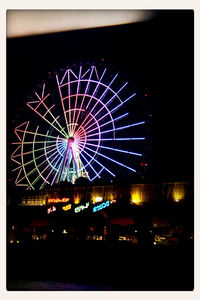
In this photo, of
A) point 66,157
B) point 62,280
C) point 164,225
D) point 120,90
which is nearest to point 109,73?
point 120,90

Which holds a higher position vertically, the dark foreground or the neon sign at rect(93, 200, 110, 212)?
the neon sign at rect(93, 200, 110, 212)

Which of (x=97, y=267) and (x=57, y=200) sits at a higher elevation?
(x=57, y=200)

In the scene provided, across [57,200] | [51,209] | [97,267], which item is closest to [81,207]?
[57,200]

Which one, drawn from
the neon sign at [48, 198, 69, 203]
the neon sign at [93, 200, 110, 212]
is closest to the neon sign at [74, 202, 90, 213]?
the neon sign at [93, 200, 110, 212]

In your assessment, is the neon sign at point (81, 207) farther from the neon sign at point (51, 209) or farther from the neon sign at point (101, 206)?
the neon sign at point (51, 209)

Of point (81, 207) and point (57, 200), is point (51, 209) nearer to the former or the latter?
point (57, 200)

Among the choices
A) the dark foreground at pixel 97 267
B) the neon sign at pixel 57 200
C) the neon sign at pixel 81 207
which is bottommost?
the dark foreground at pixel 97 267

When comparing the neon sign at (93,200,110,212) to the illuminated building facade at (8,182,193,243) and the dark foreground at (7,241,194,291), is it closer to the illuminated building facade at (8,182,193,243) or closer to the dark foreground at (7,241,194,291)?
the illuminated building facade at (8,182,193,243)

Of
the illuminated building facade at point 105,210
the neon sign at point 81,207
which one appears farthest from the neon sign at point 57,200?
the neon sign at point 81,207
